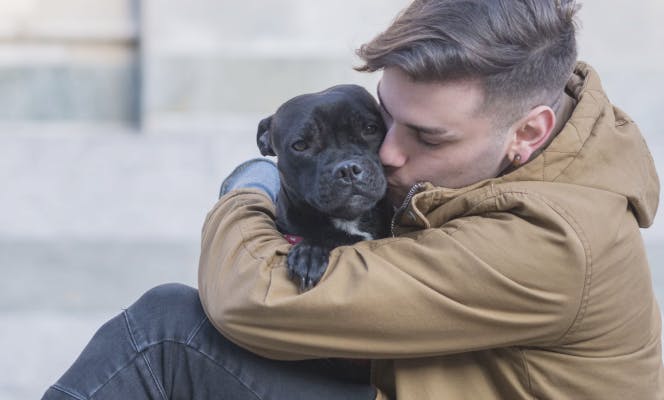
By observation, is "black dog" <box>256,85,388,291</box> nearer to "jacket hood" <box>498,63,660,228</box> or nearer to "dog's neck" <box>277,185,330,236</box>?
"dog's neck" <box>277,185,330,236</box>

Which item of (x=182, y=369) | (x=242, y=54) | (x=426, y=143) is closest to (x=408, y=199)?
(x=426, y=143)

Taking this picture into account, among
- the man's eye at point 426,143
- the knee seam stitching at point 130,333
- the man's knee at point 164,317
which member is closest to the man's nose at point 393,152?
the man's eye at point 426,143

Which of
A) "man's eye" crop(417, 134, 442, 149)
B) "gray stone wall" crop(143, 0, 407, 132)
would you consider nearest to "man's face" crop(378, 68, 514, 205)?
"man's eye" crop(417, 134, 442, 149)

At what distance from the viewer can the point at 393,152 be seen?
2.70 m

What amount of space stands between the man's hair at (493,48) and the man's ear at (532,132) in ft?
0.09

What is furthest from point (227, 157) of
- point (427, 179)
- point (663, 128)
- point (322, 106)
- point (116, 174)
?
point (427, 179)

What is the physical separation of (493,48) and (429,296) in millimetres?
598

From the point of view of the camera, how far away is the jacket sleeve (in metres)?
2.25

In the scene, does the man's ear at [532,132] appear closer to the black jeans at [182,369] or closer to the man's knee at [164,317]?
the black jeans at [182,369]

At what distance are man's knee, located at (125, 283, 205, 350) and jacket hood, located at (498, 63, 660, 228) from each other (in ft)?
2.96

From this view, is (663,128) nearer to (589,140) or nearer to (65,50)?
(65,50)

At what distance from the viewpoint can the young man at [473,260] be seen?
2.28m

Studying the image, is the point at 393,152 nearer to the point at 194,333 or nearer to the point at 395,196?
the point at 395,196

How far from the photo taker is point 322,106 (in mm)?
3090
